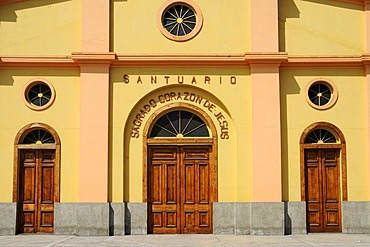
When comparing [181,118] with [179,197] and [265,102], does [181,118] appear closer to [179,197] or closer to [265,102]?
[179,197]

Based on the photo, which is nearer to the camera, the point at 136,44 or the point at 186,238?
the point at 186,238

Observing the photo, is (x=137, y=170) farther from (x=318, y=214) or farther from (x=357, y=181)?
(x=357, y=181)

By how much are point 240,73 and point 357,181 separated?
460 centimetres

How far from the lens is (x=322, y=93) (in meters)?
16.5

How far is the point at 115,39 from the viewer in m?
16.2

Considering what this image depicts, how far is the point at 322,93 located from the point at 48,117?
803 centimetres

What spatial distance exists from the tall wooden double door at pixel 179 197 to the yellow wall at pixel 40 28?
4.20 metres

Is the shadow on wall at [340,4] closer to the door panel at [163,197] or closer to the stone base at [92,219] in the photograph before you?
the door panel at [163,197]

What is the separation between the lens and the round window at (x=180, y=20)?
1631 cm

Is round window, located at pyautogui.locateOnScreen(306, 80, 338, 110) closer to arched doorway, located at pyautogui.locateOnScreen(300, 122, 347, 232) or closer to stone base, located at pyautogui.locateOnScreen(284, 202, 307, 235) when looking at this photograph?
arched doorway, located at pyautogui.locateOnScreen(300, 122, 347, 232)

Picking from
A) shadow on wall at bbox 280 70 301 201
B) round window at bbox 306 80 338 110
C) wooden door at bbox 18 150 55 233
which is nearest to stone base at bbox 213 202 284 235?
shadow on wall at bbox 280 70 301 201

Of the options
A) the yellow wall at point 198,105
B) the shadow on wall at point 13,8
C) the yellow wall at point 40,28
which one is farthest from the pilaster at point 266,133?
the shadow on wall at point 13,8

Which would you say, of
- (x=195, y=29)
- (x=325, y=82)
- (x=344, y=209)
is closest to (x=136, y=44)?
(x=195, y=29)

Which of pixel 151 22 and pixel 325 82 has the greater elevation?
pixel 151 22
